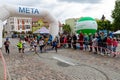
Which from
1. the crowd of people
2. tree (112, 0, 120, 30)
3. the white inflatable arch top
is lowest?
the crowd of people

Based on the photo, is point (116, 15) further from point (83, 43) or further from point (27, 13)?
point (27, 13)

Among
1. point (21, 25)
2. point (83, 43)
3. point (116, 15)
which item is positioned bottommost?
point (83, 43)

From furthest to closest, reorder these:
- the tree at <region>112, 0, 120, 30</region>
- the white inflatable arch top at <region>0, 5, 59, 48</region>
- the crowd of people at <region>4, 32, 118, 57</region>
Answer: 1. the tree at <region>112, 0, 120, 30</region>
2. the white inflatable arch top at <region>0, 5, 59, 48</region>
3. the crowd of people at <region>4, 32, 118, 57</region>

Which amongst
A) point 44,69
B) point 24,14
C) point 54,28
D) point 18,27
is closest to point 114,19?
point 54,28

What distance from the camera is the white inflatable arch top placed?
19.7 meters

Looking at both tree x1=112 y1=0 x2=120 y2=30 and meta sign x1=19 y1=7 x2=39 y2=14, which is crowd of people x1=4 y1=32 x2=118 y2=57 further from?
tree x1=112 y1=0 x2=120 y2=30

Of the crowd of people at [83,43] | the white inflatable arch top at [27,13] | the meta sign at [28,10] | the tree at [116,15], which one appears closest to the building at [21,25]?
the tree at [116,15]

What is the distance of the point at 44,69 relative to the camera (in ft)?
42.1

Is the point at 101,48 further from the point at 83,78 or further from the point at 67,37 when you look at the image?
the point at 83,78

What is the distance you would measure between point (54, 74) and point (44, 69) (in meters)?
1.48

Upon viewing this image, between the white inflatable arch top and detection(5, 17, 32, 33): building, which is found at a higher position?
detection(5, 17, 32, 33): building

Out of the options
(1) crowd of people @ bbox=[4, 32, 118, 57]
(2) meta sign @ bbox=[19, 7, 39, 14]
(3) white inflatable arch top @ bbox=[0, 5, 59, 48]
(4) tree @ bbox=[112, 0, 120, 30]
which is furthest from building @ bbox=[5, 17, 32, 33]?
(2) meta sign @ bbox=[19, 7, 39, 14]

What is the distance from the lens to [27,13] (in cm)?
2192

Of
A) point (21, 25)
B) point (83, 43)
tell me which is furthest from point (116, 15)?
point (21, 25)
